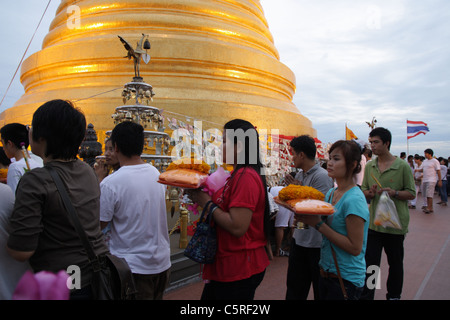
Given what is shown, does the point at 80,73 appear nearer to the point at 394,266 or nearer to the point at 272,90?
the point at 272,90

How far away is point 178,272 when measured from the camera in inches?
145

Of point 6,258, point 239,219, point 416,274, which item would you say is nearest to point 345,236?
point 239,219

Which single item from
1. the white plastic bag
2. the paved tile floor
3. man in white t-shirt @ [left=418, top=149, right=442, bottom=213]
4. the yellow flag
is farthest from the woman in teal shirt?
man in white t-shirt @ [left=418, top=149, right=442, bottom=213]

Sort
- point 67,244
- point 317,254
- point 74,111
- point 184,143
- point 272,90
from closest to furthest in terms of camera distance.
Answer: point 67,244 → point 74,111 → point 317,254 → point 184,143 → point 272,90

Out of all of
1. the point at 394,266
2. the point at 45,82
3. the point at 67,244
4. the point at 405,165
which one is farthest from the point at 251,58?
the point at 67,244

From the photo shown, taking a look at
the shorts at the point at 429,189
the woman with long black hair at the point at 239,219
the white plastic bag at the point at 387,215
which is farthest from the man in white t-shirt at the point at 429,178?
the woman with long black hair at the point at 239,219

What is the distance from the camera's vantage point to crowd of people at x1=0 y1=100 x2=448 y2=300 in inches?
56.2

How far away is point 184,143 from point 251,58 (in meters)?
4.83

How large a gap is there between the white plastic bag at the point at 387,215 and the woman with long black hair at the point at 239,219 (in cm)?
148

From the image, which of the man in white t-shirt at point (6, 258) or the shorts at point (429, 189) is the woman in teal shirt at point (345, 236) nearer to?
the man in white t-shirt at point (6, 258)

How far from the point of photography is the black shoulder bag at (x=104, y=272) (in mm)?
1457

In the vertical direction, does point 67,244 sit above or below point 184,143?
below

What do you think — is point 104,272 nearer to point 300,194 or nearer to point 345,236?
point 300,194

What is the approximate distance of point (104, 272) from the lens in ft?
5.23
